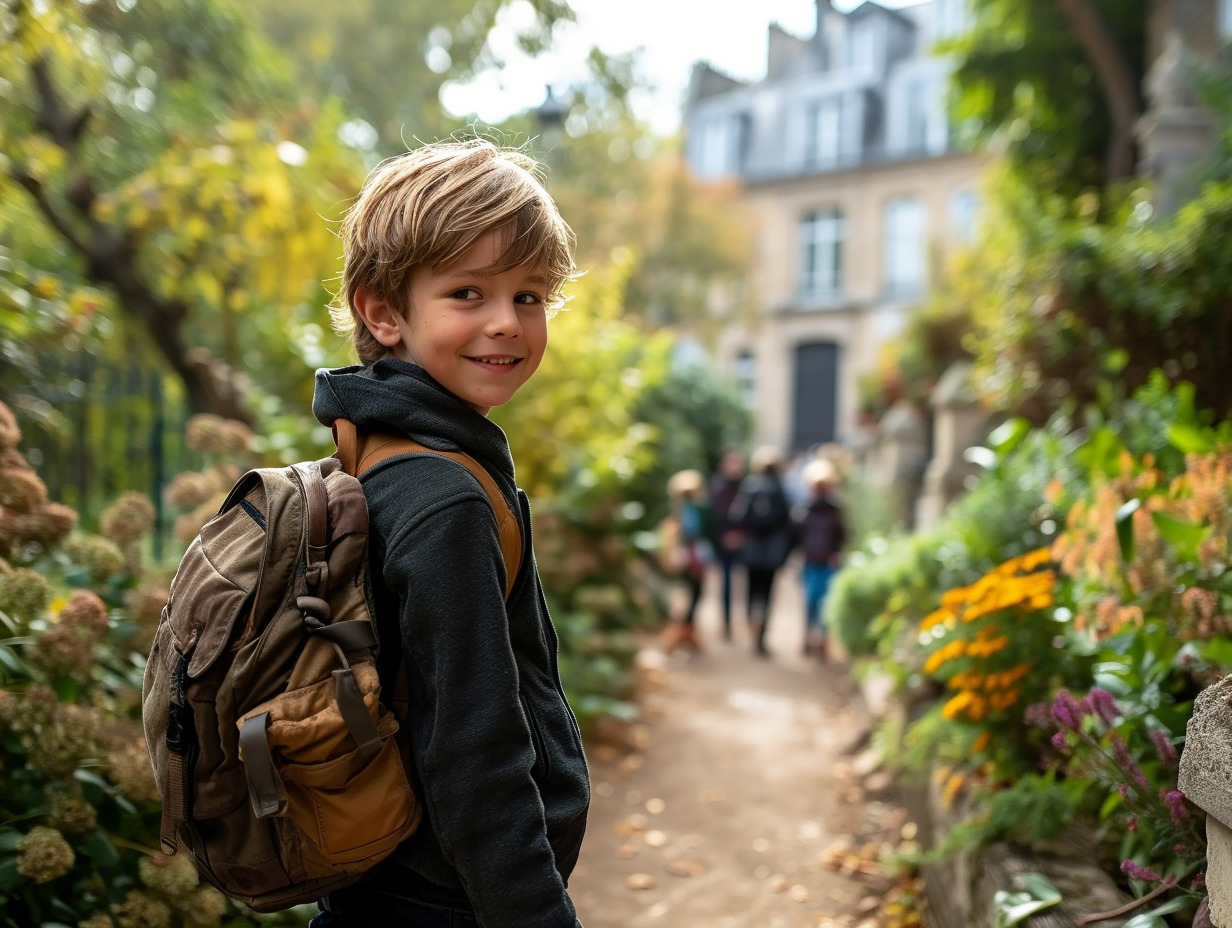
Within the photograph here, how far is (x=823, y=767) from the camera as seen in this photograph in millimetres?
5848

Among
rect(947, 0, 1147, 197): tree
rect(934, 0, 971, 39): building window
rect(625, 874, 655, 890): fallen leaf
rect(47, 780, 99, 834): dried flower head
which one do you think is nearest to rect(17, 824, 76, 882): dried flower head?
rect(47, 780, 99, 834): dried flower head

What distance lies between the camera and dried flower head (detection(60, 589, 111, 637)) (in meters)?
2.29

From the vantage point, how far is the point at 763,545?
9.23m

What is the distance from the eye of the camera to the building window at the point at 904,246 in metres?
25.8

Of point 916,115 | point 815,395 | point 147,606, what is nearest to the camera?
point 147,606

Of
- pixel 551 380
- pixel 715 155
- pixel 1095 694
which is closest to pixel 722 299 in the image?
pixel 715 155

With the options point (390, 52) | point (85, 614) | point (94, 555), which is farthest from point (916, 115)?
point (85, 614)

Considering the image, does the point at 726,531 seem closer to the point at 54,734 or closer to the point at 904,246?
the point at 54,734

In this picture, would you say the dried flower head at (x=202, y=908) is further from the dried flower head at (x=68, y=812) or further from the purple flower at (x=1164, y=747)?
the purple flower at (x=1164, y=747)

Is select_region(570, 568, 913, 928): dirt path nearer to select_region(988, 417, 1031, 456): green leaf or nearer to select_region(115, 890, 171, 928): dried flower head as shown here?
select_region(988, 417, 1031, 456): green leaf

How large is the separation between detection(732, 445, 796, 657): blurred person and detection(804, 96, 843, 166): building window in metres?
19.6

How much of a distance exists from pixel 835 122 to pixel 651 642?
68.4 feet

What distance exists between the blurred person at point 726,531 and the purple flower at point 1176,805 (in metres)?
7.26

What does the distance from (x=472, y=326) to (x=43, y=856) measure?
1372mm
